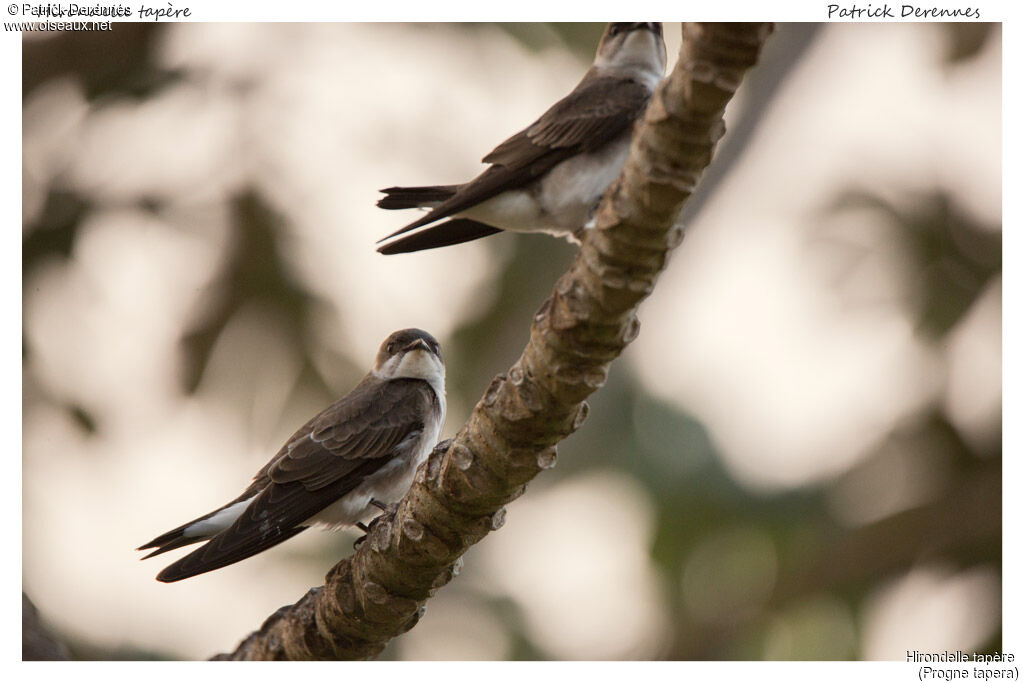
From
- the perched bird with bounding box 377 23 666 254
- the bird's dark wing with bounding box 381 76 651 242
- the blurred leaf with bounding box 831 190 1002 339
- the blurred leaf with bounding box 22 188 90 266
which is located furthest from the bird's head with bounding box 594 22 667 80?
the blurred leaf with bounding box 22 188 90 266

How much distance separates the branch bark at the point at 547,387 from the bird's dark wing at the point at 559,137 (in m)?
1.10

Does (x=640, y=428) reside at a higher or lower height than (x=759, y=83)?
lower

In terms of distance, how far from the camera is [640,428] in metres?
10.7

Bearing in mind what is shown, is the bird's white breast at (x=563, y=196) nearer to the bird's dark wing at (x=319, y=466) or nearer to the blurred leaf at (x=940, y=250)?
the bird's dark wing at (x=319, y=466)

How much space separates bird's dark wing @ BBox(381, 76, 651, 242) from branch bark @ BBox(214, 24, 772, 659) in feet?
3.62

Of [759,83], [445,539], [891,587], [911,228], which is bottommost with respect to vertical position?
[891,587]

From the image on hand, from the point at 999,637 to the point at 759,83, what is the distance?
6.65 meters

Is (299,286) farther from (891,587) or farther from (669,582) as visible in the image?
(891,587)

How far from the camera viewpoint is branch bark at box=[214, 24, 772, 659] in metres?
3.46

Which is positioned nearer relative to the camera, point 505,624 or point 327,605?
point 327,605

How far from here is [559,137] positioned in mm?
5090

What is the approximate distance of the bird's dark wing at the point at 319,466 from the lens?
5.58 m

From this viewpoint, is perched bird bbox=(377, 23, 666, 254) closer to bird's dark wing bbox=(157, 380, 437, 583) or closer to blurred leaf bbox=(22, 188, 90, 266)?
bird's dark wing bbox=(157, 380, 437, 583)

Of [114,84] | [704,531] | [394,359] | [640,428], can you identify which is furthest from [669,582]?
[114,84]
